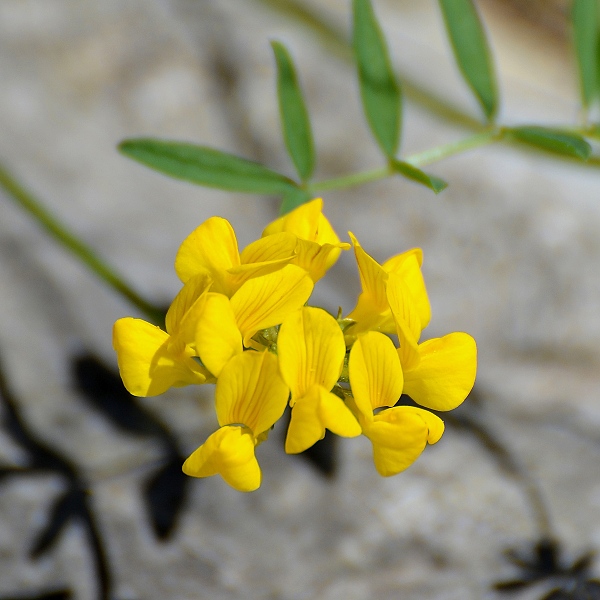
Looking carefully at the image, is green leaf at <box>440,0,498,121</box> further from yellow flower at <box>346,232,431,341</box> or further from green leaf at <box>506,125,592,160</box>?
yellow flower at <box>346,232,431,341</box>

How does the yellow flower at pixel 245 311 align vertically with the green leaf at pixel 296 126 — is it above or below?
below

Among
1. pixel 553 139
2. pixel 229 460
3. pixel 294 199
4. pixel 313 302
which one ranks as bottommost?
pixel 313 302

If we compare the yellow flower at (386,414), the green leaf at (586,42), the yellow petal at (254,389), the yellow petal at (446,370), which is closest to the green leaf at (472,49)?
the green leaf at (586,42)

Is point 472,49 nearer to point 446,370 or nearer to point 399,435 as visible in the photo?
point 446,370

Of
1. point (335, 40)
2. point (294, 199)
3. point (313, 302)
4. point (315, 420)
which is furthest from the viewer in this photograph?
point (335, 40)

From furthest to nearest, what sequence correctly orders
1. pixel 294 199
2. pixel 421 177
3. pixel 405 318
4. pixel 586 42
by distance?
pixel 586 42
pixel 294 199
pixel 421 177
pixel 405 318

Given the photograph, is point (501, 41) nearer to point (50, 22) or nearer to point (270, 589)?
point (50, 22)

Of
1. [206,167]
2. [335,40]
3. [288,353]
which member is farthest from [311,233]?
[335,40]

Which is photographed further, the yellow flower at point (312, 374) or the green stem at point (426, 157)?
A: the green stem at point (426, 157)

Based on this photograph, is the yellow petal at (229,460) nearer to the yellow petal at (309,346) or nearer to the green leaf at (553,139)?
the yellow petal at (309,346)

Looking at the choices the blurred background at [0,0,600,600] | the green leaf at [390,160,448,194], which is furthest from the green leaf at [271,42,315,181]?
the blurred background at [0,0,600,600]
